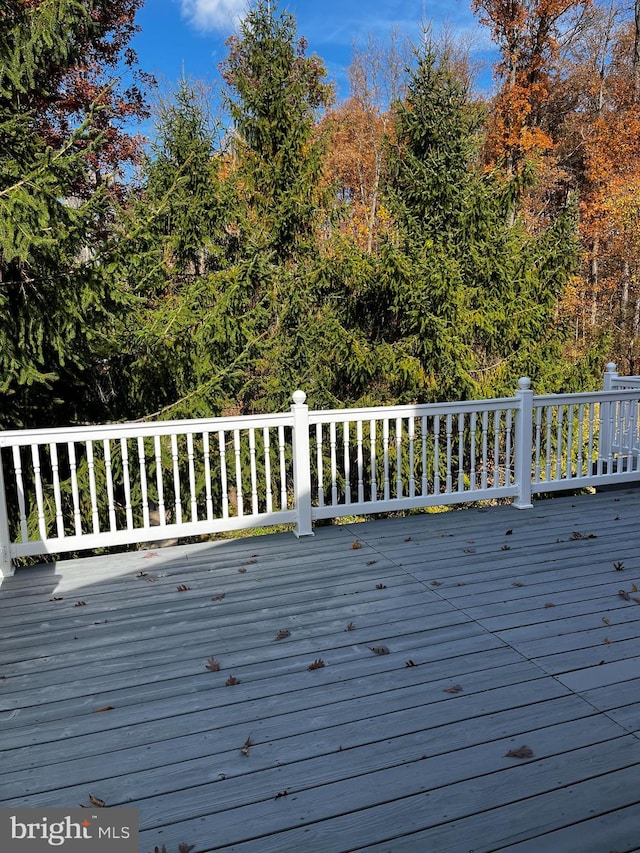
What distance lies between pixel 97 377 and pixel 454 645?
4.75 metres

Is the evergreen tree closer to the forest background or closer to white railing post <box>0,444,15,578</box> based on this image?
the forest background

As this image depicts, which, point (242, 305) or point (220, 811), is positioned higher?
point (242, 305)

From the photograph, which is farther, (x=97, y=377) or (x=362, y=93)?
(x=362, y=93)

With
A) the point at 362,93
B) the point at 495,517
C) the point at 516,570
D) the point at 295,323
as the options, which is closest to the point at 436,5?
the point at 362,93

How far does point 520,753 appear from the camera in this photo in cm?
195

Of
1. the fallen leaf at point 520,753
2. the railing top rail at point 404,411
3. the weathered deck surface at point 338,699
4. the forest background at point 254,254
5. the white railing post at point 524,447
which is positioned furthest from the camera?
the white railing post at point 524,447

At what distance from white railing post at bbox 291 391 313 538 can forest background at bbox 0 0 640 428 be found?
5.50 ft

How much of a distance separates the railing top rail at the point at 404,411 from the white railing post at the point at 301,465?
11 centimetres

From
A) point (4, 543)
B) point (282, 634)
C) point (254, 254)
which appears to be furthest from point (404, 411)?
point (254, 254)

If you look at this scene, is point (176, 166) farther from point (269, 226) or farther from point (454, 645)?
point (454, 645)

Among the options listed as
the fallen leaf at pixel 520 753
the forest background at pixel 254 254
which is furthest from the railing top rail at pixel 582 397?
the fallen leaf at pixel 520 753

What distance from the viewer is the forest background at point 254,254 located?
4.85 m

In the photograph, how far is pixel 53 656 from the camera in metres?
2.75

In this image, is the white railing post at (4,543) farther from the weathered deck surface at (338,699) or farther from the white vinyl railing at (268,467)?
the weathered deck surface at (338,699)
